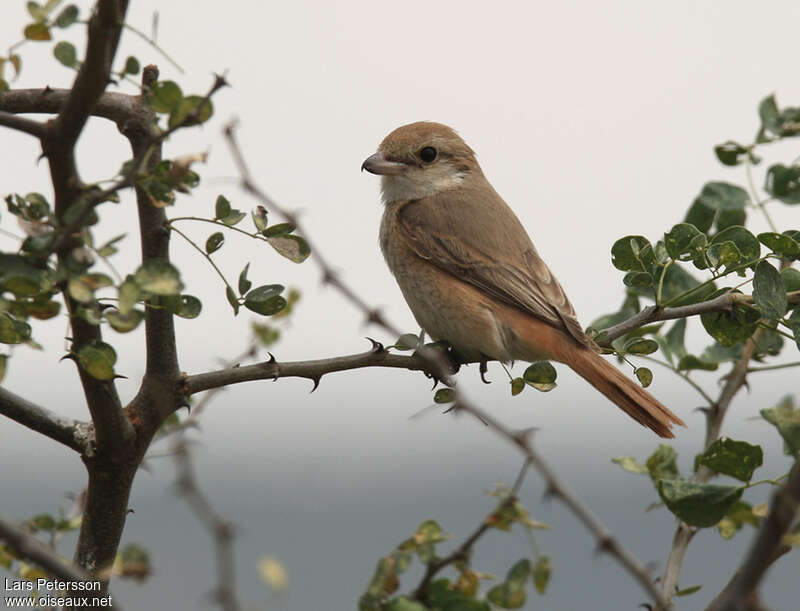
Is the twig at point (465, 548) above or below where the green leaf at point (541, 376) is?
below

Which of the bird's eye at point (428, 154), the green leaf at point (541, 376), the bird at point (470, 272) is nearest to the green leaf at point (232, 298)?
the green leaf at point (541, 376)

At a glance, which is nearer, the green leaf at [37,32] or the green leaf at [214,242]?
the green leaf at [37,32]

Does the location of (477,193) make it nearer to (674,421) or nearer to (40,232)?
(674,421)

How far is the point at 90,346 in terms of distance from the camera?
2.07 m

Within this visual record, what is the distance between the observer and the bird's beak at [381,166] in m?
5.27

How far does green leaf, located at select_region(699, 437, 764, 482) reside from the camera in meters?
2.35

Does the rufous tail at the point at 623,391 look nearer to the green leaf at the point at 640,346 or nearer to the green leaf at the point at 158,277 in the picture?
the green leaf at the point at 640,346

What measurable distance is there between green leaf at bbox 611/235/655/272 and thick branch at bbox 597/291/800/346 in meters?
0.14

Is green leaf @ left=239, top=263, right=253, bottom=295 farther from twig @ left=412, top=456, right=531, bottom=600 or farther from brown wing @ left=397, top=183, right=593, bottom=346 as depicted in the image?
brown wing @ left=397, top=183, right=593, bottom=346

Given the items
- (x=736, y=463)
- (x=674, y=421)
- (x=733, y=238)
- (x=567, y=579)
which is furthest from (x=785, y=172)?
(x=567, y=579)

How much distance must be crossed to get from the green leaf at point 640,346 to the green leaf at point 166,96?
5.94 ft

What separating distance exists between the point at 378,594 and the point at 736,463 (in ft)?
3.56

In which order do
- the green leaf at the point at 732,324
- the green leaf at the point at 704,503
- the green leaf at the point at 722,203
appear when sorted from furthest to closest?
the green leaf at the point at 722,203 → the green leaf at the point at 732,324 → the green leaf at the point at 704,503

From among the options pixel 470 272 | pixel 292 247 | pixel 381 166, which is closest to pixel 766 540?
pixel 292 247
